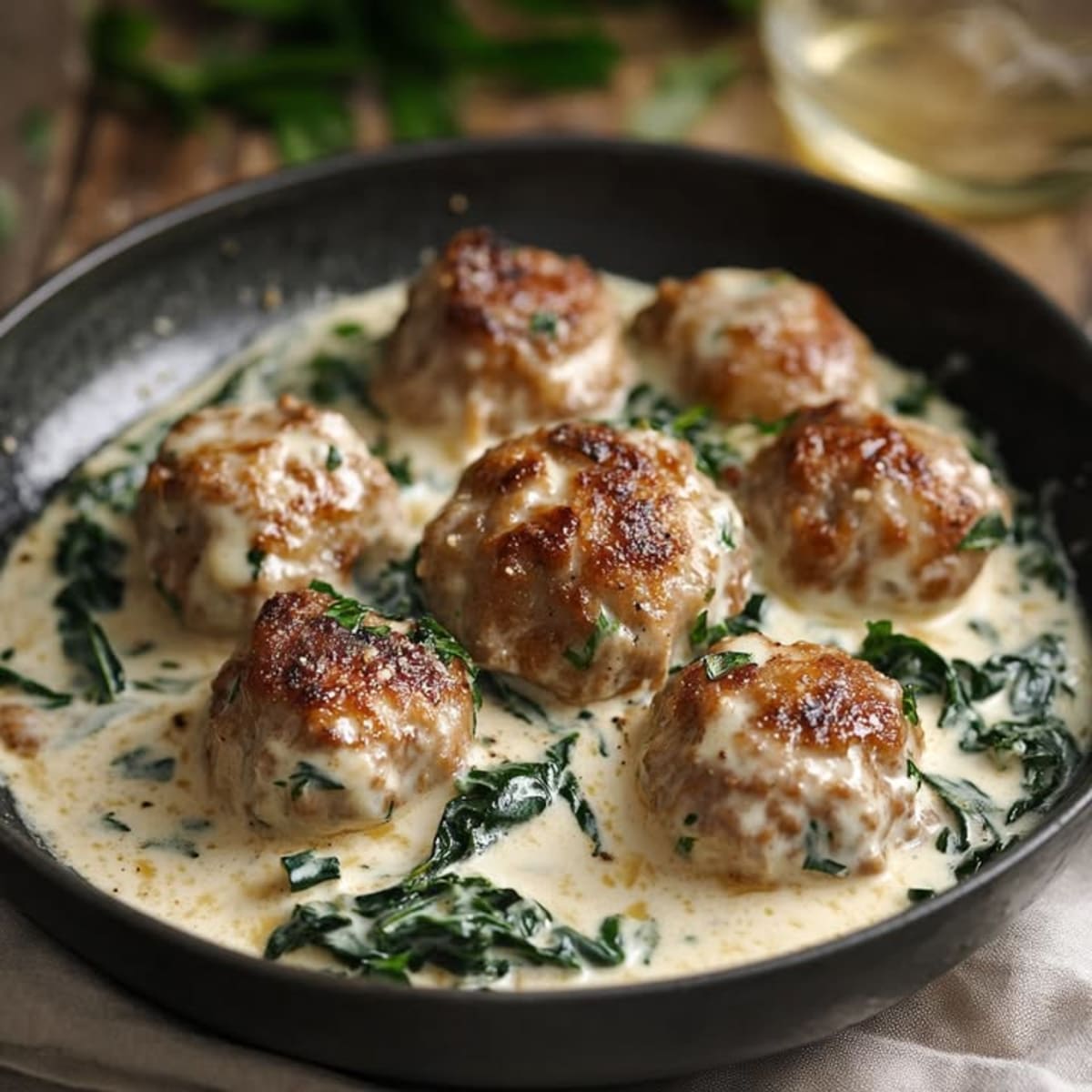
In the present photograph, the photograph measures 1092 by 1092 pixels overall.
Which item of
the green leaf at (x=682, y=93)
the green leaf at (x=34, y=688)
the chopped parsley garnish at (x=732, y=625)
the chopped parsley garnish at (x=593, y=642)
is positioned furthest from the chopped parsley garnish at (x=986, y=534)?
the green leaf at (x=682, y=93)

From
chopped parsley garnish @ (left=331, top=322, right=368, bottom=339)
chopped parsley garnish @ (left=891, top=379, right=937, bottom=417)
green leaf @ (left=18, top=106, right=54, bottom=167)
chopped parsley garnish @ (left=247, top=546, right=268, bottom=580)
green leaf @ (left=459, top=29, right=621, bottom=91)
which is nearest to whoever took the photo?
chopped parsley garnish @ (left=247, top=546, right=268, bottom=580)

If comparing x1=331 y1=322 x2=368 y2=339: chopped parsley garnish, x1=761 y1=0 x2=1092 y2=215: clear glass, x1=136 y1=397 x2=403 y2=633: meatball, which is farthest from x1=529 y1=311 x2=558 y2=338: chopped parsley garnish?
x1=761 y1=0 x2=1092 y2=215: clear glass

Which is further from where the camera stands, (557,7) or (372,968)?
(557,7)

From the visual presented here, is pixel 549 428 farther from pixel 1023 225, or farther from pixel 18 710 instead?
pixel 1023 225

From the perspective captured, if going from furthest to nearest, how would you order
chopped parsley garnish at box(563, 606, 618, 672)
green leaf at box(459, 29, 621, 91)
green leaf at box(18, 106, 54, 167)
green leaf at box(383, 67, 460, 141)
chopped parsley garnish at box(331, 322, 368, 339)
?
1. green leaf at box(459, 29, 621, 91)
2. green leaf at box(18, 106, 54, 167)
3. green leaf at box(383, 67, 460, 141)
4. chopped parsley garnish at box(331, 322, 368, 339)
5. chopped parsley garnish at box(563, 606, 618, 672)

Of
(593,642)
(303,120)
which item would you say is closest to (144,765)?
(593,642)

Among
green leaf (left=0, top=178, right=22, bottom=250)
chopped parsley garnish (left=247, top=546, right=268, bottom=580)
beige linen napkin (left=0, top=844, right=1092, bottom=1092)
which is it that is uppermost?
green leaf (left=0, top=178, right=22, bottom=250)

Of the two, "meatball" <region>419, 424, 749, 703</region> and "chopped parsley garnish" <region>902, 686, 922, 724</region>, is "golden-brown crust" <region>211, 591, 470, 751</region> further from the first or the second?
"chopped parsley garnish" <region>902, 686, 922, 724</region>

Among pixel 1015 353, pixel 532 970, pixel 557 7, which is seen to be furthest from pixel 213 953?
pixel 557 7
